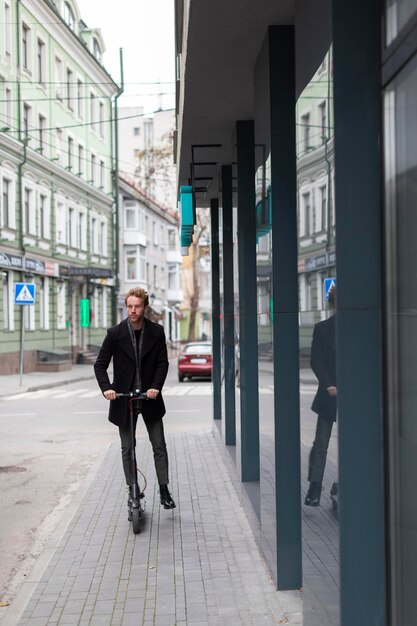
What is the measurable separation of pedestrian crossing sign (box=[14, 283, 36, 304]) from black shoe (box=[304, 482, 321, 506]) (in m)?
21.3

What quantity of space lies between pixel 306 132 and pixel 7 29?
2941cm

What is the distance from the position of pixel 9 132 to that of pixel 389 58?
96.9 ft

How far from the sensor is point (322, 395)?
12.1 ft

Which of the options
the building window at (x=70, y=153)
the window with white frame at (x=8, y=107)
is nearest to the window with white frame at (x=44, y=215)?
Result: the building window at (x=70, y=153)

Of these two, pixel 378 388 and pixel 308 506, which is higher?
pixel 378 388

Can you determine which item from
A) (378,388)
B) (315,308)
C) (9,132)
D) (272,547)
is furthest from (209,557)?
(9,132)

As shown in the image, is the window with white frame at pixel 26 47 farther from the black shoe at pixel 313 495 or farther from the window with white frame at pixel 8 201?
the black shoe at pixel 313 495

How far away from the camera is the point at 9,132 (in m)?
30.7

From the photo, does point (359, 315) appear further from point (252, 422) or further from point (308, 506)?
point (252, 422)

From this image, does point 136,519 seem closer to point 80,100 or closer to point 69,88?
point 69,88

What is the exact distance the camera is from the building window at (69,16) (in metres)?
38.6

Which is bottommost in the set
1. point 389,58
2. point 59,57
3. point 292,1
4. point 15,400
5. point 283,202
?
point 15,400

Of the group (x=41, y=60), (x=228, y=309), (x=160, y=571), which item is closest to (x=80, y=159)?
(x=41, y=60)

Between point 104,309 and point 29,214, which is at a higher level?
point 29,214
